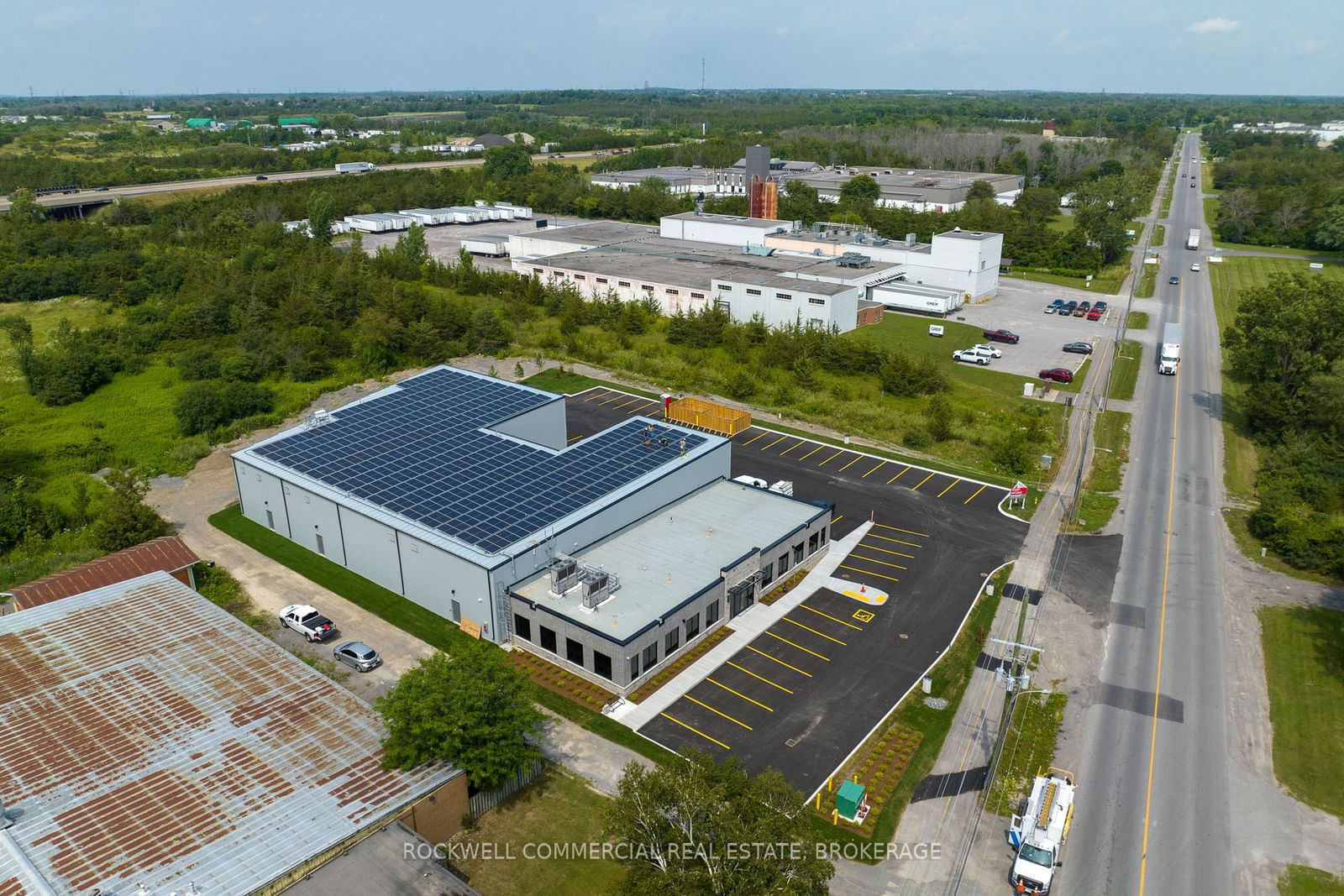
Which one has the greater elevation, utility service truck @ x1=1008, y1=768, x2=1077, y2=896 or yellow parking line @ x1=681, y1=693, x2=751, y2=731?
utility service truck @ x1=1008, y1=768, x2=1077, y2=896

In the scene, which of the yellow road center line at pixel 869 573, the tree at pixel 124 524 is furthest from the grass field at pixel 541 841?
the tree at pixel 124 524

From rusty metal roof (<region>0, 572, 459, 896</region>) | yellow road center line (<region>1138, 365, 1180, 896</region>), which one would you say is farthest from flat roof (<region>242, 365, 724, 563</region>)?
yellow road center line (<region>1138, 365, 1180, 896</region>)

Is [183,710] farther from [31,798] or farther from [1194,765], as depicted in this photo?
[1194,765]

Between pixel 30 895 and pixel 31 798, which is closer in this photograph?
pixel 30 895

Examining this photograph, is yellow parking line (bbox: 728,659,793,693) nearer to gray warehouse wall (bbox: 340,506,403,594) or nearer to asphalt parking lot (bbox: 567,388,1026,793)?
asphalt parking lot (bbox: 567,388,1026,793)

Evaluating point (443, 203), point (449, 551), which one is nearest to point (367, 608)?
point (449, 551)

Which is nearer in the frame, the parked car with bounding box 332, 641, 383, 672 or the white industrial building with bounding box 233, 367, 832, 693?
the parked car with bounding box 332, 641, 383, 672
